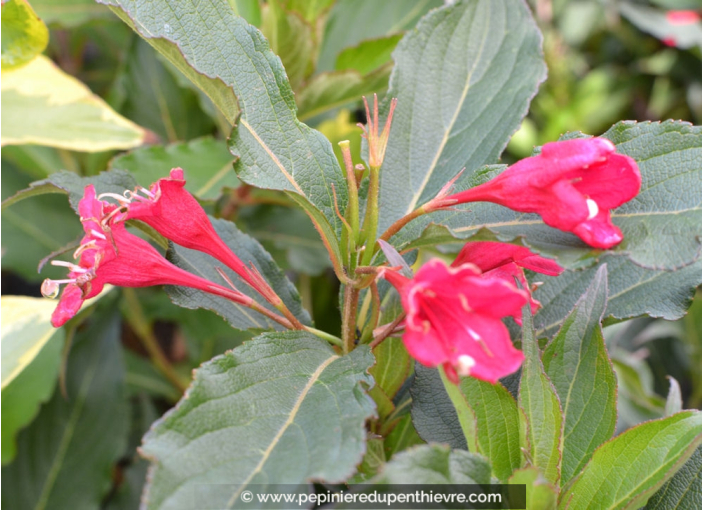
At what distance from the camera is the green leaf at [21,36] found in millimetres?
917

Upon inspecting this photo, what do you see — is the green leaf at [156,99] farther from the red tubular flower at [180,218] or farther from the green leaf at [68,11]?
the red tubular flower at [180,218]

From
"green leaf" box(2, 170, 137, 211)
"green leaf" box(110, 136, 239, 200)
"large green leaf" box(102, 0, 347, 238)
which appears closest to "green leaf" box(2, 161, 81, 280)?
"green leaf" box(110, 136, 239, 200)

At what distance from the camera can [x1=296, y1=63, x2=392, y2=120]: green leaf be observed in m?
0.99

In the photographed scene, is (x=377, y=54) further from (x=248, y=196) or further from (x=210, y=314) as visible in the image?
(x=210, y=314)

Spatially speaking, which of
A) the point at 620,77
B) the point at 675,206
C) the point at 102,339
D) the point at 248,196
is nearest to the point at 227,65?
the point at 675,206

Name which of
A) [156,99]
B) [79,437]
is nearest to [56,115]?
[156,99]

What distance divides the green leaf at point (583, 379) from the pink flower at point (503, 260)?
0.07m

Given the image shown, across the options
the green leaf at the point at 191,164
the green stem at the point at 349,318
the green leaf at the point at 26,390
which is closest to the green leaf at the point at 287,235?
the green leaf at the point at 191,164

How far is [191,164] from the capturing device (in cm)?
109

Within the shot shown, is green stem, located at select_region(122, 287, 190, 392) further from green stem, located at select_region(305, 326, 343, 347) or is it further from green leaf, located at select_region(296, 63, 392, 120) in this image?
green stem, located at select_region(305, 326, 343, 347)

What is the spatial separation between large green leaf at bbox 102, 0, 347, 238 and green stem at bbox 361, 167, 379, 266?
0.16ft

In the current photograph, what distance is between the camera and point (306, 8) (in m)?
1.10

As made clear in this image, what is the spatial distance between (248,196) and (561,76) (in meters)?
1.50

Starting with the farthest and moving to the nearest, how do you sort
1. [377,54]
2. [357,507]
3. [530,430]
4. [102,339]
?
[102,339] → [377,54] → [530,430] → [357,507]
